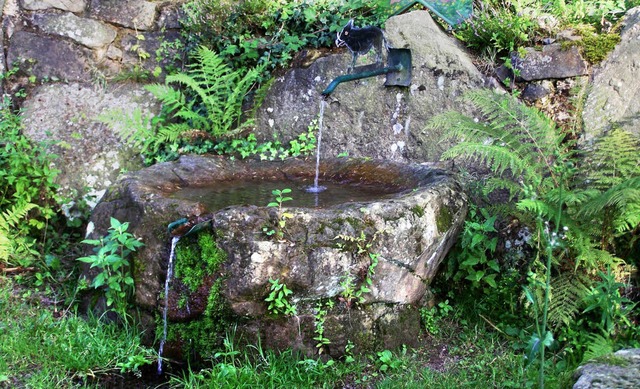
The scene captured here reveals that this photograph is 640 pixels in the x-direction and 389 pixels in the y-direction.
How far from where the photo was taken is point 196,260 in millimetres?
3119

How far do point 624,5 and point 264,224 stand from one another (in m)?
3.50

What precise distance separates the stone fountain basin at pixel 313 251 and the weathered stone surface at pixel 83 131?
1.49 meters

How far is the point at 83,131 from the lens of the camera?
205 inches

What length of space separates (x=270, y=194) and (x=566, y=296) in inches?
76.1

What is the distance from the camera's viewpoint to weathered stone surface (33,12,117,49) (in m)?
5.52

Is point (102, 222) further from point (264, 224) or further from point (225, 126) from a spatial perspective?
point (225, 126)

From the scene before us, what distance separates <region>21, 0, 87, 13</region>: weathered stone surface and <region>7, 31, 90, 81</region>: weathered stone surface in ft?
0.97

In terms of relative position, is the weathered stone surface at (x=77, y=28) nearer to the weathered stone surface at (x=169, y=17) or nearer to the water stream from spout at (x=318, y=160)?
the weathered stone surface at (x=169, y=17)

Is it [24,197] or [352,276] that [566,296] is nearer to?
[352,276]

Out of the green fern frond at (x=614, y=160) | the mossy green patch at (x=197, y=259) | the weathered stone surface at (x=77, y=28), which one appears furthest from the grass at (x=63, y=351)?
the weathered stone surface at (x=77, y=28)

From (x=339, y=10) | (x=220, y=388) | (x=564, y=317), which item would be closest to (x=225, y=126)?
(x=339, y=10)

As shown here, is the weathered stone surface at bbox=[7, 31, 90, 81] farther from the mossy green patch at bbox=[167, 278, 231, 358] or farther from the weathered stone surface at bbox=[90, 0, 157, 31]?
the mossy green patch at bbox=[167, 278, 231, 358]

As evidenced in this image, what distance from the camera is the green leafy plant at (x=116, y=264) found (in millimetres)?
3244

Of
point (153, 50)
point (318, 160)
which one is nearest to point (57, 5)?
point (153, 50)
